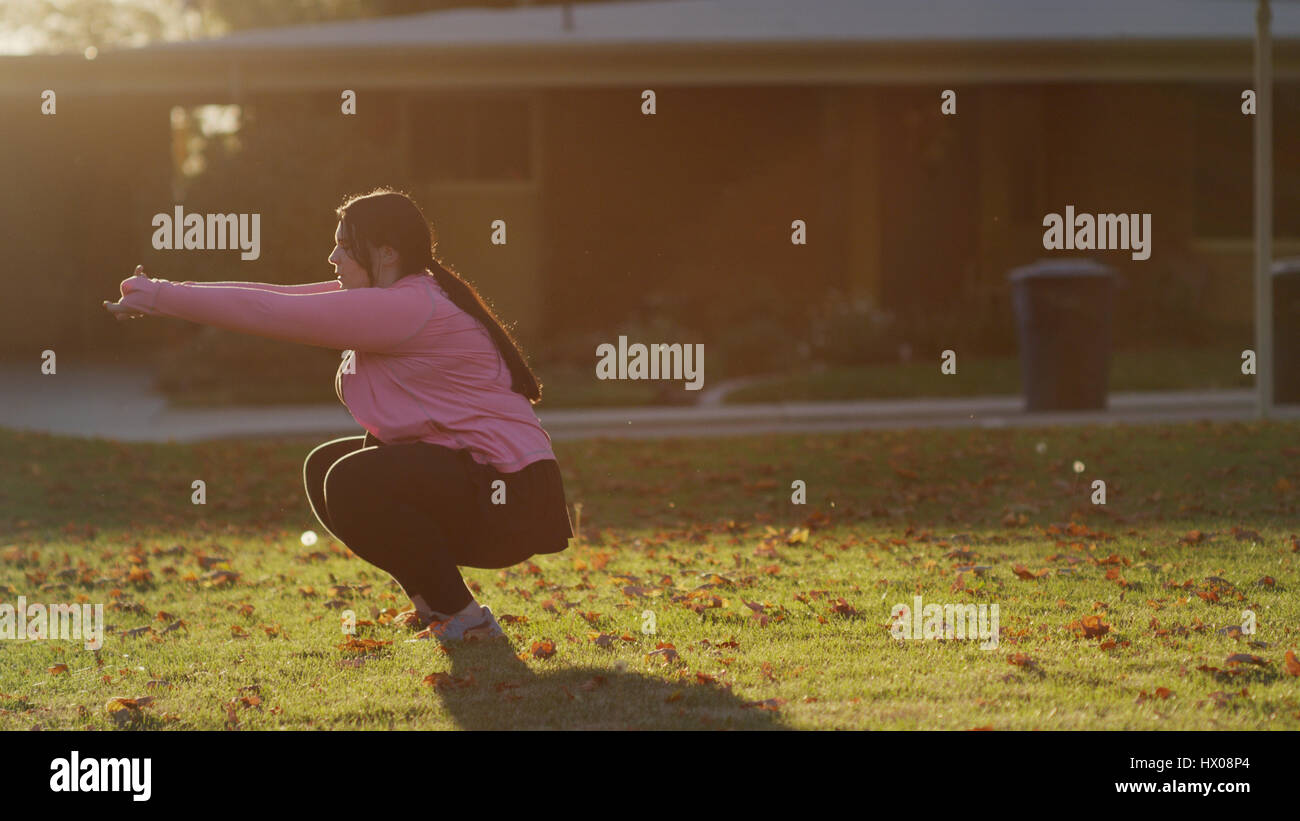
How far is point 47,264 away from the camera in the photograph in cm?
Answer: 2169

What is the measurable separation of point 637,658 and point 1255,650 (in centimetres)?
204

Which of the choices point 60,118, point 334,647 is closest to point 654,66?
point 60,118

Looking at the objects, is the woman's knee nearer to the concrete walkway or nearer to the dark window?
the concrete walkway

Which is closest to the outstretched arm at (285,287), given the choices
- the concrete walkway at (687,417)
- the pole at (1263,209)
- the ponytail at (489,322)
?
the ponytail at (489,322)

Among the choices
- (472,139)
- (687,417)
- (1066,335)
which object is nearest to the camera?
(1066,335)

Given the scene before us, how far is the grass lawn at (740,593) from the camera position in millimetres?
4473

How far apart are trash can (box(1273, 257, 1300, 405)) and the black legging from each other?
9613mm

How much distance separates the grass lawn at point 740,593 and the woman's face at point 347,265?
130 cm

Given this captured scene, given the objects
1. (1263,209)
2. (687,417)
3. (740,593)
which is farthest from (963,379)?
(740,593)

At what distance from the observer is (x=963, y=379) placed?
15.9m

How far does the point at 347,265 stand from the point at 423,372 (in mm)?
463

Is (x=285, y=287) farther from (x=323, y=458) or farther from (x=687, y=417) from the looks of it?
(x=687, y=417)

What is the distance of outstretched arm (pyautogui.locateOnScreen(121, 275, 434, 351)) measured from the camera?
481 cm
